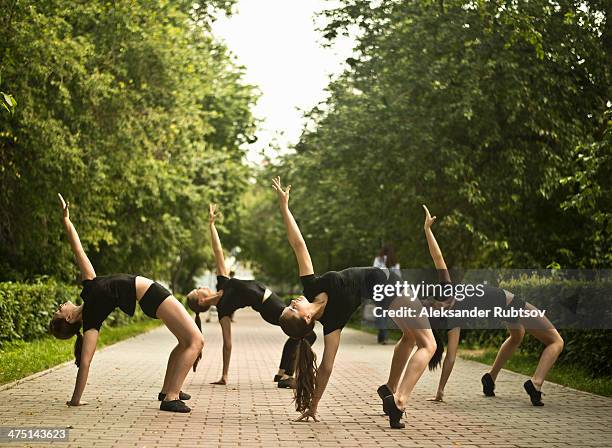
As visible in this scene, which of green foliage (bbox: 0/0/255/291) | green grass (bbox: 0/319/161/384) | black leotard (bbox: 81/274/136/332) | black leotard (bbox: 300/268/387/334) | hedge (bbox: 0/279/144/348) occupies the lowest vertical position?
green grass (bbox: 0/319/161/384)

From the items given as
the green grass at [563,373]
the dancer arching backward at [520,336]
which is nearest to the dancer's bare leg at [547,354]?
the dancer arching backward at [520,336]

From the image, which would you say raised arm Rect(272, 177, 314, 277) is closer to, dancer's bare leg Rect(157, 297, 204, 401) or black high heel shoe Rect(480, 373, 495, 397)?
dancer's bare leg Rect(157, 297, 204, 401)

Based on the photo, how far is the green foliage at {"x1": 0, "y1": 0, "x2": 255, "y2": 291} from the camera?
19.6m

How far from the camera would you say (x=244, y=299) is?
12.0 metres

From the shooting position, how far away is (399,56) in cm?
2320

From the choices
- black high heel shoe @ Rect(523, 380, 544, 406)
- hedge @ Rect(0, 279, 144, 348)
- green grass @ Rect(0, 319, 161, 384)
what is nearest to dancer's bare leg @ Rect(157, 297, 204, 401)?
green grass @ Rect(0, 319, 161, 384)

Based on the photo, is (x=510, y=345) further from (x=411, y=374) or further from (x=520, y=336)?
(x=411, y=374)

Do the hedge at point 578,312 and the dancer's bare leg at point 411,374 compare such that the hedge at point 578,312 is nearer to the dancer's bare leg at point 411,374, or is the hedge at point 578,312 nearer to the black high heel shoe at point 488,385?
the black high heel shoe at point 488,385

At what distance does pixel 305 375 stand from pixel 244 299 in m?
3.48

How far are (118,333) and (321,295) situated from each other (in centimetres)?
1797

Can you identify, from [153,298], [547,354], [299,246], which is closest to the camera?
[299,246]

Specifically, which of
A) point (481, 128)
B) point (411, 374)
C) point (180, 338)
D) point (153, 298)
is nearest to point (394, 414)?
point (411, 374)

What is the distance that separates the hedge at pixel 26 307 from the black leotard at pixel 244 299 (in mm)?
6649

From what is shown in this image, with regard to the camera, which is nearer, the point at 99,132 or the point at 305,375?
the point at 305,375
